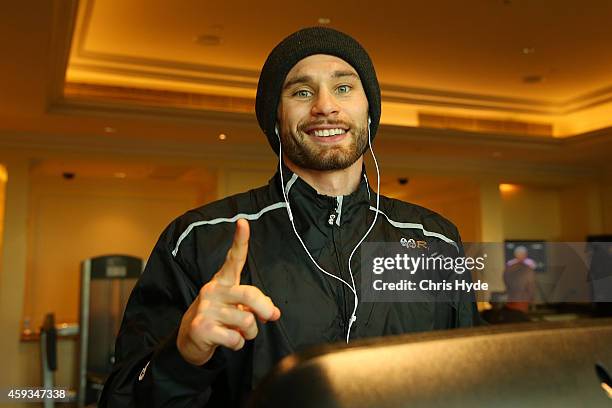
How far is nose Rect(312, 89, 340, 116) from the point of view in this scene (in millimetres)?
886

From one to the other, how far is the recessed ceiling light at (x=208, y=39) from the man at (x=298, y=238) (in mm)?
2908

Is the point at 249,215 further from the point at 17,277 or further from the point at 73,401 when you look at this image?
the point at 17,277

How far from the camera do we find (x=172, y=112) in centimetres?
423

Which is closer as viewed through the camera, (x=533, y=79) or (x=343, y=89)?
(x=343, y=89)

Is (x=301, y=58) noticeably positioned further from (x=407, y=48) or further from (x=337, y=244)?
(x=407, y=48)

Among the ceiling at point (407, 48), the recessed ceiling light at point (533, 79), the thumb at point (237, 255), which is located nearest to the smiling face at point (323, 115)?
the thumb at point (237, 255)

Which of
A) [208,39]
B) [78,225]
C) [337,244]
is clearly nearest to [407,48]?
[208,39]

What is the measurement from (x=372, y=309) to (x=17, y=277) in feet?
15.0

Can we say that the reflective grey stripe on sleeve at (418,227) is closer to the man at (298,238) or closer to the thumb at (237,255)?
the man at (298,238)

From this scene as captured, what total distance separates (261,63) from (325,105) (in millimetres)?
3512

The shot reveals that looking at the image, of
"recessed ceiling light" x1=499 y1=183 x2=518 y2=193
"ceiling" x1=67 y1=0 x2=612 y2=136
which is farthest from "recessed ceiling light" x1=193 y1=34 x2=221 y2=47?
"recessed ceiling light" x1=499 y1=183 x2=518 y2=193

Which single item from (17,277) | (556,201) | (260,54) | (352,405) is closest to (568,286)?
(352,405)

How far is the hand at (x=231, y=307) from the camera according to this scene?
1.59 ft

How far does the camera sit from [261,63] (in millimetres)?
4270
